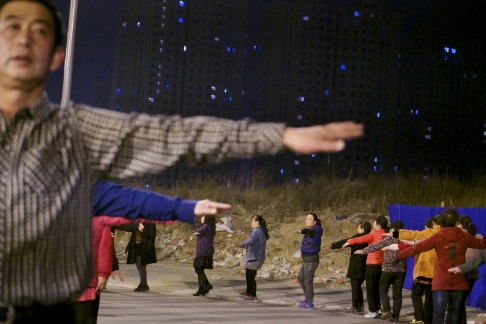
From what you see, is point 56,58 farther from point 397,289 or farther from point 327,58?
point 327,58

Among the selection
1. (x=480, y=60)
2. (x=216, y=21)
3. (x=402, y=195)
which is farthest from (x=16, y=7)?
(x=216, y=21)

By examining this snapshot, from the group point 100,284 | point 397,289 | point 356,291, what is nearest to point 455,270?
point 100,284

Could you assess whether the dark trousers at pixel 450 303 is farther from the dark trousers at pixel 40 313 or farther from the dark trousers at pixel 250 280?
the dark trousers at pixel 40 313

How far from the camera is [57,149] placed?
2664 millimetres

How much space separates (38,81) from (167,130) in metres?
0.35

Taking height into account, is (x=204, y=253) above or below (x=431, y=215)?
below

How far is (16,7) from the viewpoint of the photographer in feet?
8.72

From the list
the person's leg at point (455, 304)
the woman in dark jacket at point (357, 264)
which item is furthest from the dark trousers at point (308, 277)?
the person's leg at point (455, 304)

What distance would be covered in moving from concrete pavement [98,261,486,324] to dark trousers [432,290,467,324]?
13.4ft

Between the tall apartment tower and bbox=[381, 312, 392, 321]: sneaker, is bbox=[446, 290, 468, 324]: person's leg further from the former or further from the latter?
the tall apartment tower

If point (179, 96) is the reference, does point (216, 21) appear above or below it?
above

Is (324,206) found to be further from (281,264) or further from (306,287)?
(306,287)

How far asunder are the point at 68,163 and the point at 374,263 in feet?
48.6

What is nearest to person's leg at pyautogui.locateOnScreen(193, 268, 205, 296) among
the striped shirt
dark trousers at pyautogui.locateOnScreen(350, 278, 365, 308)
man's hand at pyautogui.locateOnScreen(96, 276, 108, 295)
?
dark trousers at pyautogui.locateOnScreen(350, 278, 365, 308)
